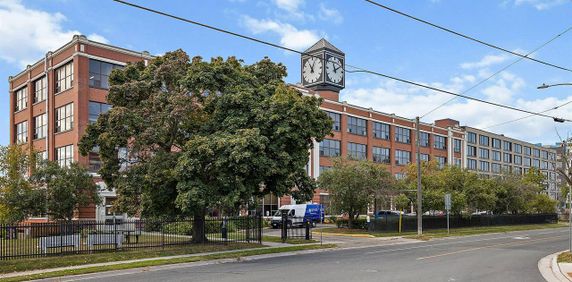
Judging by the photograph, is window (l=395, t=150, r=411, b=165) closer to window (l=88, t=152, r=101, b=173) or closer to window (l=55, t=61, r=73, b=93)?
window (l=88, t=152, r=101, b=173)

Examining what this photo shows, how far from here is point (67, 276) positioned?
16125mm

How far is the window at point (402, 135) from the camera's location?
267 ft

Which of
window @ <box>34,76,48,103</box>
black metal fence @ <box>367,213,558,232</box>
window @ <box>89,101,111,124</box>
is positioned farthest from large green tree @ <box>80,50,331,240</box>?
window @ <box>34,76,48,103</box>

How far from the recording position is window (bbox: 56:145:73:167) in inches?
1774

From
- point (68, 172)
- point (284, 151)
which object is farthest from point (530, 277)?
point (68, 172)

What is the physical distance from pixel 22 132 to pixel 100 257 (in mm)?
38371

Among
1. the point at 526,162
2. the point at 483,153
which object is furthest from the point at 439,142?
the point at 526,162

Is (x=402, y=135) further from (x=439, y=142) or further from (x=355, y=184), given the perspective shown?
(x=355, y=184)

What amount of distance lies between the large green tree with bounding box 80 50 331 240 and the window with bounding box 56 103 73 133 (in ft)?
68.7

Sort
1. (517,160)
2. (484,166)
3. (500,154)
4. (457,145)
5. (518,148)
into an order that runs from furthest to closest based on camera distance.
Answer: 1. (518,148)
2. (517,160)
3. (500,154)
4. (484,166)
5. (457,145)

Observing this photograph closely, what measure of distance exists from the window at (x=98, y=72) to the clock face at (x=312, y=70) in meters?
22.5

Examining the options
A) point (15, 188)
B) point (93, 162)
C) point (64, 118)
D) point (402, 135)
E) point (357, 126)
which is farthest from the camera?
point (402, 135)

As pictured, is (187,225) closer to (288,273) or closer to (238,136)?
(238,136)

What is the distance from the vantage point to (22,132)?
52.7 metres
